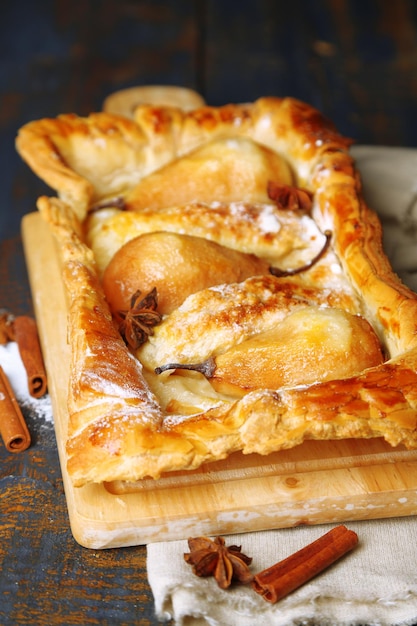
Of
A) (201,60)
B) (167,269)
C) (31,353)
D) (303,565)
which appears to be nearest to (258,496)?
(303,565)

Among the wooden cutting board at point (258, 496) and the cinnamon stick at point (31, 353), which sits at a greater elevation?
the wooden cutting board at point (258, 496)

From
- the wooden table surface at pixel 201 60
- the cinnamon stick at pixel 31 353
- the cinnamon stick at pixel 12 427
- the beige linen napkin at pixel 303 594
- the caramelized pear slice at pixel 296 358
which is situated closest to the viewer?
the beige linen napkin at pixel 303 594

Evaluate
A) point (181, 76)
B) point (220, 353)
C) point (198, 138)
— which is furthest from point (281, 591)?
point (181, 76)

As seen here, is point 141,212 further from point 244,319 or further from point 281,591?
point 281,591

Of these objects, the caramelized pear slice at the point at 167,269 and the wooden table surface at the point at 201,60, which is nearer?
the caramelized pear slice at the point at 167,269

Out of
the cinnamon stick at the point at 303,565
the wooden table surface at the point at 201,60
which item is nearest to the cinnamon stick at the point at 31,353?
the wooden table surface at the point at 201,60

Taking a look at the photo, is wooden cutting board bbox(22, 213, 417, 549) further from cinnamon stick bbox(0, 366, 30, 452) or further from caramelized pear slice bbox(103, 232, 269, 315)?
caramelized pear slice bbox(103, 232, 269, 315)

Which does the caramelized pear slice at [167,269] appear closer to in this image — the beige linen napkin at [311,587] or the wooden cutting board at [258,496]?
the wooden cutting board at [258,496]
